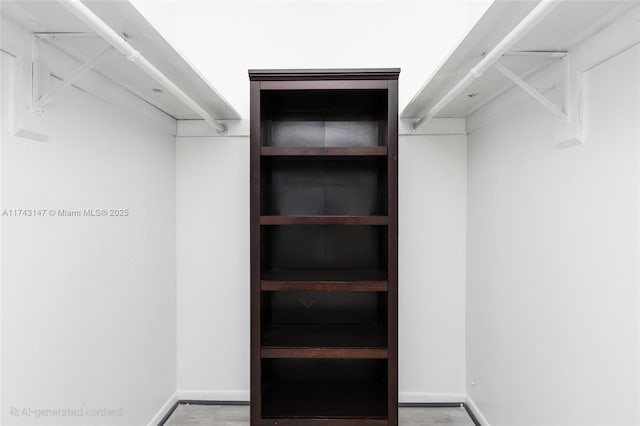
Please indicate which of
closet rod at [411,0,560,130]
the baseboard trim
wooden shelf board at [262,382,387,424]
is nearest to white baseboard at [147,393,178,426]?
the baseboard trim

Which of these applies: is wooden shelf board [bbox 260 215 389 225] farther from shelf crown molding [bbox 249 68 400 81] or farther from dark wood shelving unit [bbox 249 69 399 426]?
shelf crown molding [bbox 249 68 400 81]

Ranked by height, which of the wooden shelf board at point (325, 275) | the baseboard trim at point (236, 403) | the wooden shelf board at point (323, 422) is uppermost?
the wooden shelf board at point (325, 275)

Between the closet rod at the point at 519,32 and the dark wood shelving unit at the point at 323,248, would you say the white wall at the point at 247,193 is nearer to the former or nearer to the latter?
the dark wood shelving unit at the point at 323,248

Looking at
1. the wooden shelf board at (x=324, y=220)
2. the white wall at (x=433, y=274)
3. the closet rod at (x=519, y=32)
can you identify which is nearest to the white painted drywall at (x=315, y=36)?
the white wall at (x=433, y=274)

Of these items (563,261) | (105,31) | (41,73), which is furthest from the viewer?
(563,261)

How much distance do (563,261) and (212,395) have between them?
1.95 m

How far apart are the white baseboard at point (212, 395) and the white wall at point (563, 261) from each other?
4.36ft

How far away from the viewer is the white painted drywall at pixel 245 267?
85.5 inches

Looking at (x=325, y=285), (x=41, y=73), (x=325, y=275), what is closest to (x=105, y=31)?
(x=41, y=73)

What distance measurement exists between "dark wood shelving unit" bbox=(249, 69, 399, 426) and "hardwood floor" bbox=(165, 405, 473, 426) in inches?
10.7

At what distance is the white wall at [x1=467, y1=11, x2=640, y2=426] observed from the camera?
1002mm

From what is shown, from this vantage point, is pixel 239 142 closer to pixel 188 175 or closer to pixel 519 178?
pixel 188 175

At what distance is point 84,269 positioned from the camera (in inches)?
53.1

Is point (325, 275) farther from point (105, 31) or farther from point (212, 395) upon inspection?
point (105, 31)
